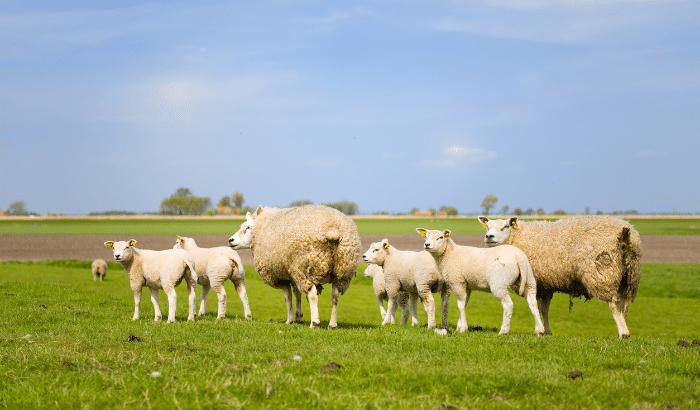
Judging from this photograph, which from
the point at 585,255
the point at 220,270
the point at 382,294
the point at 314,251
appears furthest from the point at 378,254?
the point at 585,255

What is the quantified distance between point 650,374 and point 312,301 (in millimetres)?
7950

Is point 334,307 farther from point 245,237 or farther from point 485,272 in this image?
point 245,237

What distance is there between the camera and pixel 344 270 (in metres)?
14.5

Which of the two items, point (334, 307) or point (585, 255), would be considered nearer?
→ point (585, 255)

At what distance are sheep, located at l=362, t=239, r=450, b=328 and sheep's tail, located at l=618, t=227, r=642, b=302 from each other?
14.9 ft

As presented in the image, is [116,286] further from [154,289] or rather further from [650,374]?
[650,374]

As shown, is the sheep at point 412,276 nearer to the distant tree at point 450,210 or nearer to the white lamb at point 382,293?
the white lamb at point 382,293

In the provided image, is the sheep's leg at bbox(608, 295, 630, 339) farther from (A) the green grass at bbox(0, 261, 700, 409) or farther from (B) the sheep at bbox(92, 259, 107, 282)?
(B) the sheep at bbox(92, 259, 107, 282)

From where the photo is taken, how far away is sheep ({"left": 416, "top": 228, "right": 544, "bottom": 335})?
13.3 m

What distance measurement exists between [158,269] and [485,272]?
855 cm

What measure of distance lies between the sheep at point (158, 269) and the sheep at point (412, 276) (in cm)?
530

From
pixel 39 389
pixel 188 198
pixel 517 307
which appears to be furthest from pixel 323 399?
pixel 188 198

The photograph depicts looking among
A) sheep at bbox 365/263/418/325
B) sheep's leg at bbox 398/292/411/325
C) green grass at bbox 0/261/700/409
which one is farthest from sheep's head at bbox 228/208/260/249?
sheep's leg at bbox 398/292/411/325

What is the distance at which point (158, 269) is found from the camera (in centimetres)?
1491
